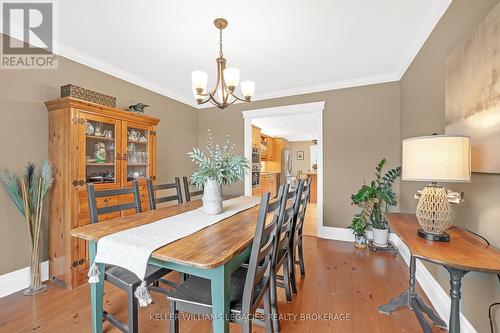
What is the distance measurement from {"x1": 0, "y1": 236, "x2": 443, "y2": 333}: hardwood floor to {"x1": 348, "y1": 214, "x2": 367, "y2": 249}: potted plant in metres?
0.59

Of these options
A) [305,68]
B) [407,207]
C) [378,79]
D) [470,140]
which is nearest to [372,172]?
[407,207]

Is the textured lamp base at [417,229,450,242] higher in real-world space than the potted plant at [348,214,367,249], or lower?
higher

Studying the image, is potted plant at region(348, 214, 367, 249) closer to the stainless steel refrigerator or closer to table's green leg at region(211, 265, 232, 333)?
table's green leg at region(211, 265, 232, 333)

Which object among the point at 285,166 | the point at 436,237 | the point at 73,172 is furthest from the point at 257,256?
the point at 285,166

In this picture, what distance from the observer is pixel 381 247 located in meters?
3.06

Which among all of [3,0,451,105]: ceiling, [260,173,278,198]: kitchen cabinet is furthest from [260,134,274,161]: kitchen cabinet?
[3,0,451,105]: ceiling

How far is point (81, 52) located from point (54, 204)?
1724 millimetres

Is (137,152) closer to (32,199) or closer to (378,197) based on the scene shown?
(32,199)

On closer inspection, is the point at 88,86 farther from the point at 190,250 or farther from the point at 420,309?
the point at 420,309

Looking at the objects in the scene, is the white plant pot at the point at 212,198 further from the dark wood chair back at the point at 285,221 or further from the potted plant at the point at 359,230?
the potted plant at the point at 359,230

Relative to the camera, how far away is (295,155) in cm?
998

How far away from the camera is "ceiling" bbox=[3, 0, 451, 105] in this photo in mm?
1853

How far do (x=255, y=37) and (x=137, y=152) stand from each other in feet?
6.84

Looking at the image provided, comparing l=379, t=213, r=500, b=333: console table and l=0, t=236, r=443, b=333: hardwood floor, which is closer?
l=379, t=213, r=500, b=333: console table
